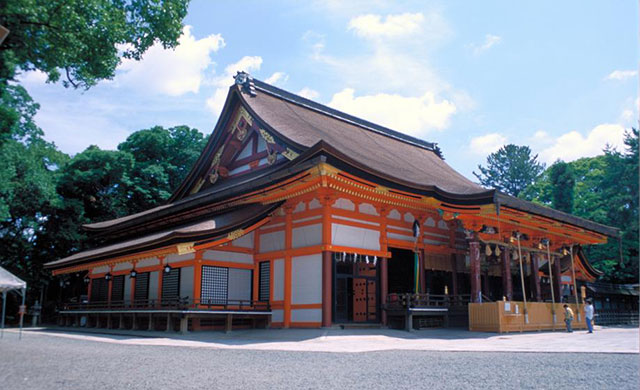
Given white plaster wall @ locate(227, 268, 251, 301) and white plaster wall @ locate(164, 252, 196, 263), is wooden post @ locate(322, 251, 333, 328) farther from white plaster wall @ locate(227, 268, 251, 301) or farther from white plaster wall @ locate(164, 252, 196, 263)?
white plaster wall @ locate(164, 252, 196, 263)

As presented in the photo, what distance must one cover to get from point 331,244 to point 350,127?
9854 millimetres

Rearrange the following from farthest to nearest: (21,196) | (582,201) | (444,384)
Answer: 1. (582,201)
2. (21,196)
3. (444,384)

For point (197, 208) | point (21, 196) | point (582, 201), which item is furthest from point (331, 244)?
point (582, 201)

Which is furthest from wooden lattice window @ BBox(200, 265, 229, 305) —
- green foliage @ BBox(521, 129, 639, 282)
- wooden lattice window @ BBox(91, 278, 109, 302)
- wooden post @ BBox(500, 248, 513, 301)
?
green foliage @ BBox(521, 129, 639, 282)

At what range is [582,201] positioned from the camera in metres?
36.6

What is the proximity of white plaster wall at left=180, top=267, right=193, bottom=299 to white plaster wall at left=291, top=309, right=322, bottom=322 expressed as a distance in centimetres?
330

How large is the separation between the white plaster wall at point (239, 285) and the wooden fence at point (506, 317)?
23.2 ft

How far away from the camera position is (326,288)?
46.3 feet

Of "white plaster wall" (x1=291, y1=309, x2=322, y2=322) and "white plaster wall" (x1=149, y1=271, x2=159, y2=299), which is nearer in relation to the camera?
"white plaster wall" (x1=291, y1=309, x2=322, y2=322)

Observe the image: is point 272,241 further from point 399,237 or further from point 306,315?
point 399,237

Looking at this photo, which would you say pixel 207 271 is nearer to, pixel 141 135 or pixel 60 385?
pixel 60 385

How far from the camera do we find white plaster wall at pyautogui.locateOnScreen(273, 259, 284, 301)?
15.7 m

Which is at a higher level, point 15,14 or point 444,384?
point 15,14

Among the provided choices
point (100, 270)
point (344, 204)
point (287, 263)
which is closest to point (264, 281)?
point (287, 263)
